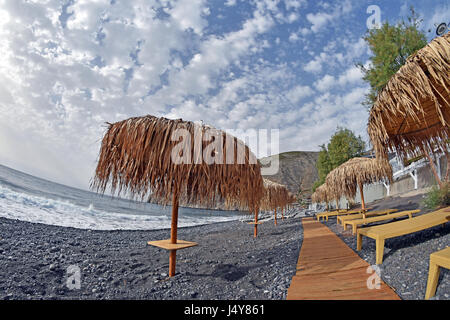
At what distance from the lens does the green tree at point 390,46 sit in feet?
28.0

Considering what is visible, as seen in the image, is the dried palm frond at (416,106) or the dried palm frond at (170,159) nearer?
the dried palm frond at (416,106)

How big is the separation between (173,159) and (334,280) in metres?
2.28

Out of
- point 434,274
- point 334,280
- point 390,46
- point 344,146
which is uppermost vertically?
point 390,46

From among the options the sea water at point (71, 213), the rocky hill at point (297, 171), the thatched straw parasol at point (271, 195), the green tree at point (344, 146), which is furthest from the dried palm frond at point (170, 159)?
the rocky hill at point (297, 171)

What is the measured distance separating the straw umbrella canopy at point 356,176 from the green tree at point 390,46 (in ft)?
11.8

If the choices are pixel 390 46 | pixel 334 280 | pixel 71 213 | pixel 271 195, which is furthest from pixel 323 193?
A: pixel 71 213

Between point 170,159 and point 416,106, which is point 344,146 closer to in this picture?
point 416,106

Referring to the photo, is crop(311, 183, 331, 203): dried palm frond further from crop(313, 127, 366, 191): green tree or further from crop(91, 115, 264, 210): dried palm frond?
crop(91, 115, 264, 210): dried palm frond

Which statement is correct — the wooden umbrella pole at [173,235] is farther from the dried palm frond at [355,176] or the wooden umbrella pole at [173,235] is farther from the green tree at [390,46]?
the green tree at [390,46]

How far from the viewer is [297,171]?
7162 centimetres

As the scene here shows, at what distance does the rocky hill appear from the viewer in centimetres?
6258

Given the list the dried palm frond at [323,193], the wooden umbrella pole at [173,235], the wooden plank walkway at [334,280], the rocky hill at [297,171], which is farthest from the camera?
the rocky hill at [297,171]
